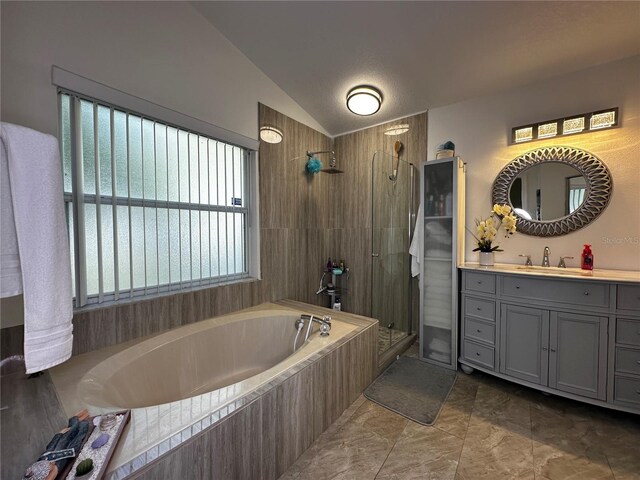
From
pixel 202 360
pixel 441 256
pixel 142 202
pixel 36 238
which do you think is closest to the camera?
pixel 36 238

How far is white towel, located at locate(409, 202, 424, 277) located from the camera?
2461 mm

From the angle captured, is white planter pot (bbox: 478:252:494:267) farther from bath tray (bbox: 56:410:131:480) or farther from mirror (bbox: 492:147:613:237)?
bath tray (bbox: 56:410:131:480)

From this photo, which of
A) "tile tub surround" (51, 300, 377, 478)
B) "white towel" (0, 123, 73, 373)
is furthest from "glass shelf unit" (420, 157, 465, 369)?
"white towel" (0, 123, 73, 373)

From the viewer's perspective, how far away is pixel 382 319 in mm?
2480

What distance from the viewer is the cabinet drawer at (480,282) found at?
1995 mm

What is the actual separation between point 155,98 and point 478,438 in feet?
9.60

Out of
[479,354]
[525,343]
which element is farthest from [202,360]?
[525,343]

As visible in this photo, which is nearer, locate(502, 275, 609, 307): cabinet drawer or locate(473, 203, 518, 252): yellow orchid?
locate(502, 275, 609, 307): cabinet drawer

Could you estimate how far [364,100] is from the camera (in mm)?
2496

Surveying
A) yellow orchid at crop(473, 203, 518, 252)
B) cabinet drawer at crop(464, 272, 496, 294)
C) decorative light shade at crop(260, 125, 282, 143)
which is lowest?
cabinet drawer at crop(464, 272, 496, 294)

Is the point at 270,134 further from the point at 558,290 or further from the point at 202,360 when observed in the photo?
the point at 558,290

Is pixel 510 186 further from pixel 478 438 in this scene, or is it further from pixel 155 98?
pixel 155 98

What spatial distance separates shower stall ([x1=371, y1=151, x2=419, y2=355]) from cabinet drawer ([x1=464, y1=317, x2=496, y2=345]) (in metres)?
0.68

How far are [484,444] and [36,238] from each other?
92.3 inches
